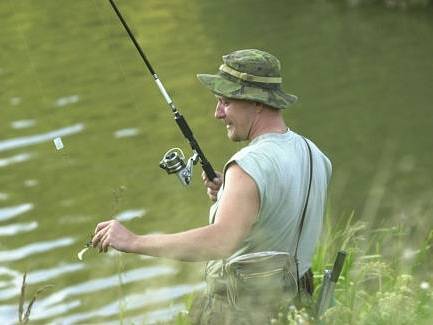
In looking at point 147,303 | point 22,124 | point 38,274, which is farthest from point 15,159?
point 147,303

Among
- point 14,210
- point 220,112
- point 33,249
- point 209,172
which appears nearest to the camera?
point 220,112

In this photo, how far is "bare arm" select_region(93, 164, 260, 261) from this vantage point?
134 inches

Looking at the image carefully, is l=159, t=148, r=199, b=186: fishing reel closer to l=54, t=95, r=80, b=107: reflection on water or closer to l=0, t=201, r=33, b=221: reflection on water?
l=0, t=201, r=33, b=221: reflection on water

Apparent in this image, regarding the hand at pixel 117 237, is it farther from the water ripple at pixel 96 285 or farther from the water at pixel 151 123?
the water ripple at pixel 96 285

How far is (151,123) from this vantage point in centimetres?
1302

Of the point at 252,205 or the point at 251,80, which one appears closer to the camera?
the point at 252,205

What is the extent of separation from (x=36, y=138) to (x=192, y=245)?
30.5 feet

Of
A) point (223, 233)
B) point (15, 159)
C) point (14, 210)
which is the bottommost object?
point (15, 159)

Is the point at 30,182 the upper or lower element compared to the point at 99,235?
lower

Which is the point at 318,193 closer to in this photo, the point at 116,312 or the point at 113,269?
the point at 116,312

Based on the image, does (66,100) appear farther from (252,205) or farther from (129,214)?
(252,205)

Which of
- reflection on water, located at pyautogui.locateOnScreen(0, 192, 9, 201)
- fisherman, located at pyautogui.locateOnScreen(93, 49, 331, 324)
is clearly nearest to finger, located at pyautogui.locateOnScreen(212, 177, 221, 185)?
fisherman, located at pyautogui.locateOnScreen(93, 49, 331, 324)

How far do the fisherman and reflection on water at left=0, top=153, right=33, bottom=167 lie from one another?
321 inches

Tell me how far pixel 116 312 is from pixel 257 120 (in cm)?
411
